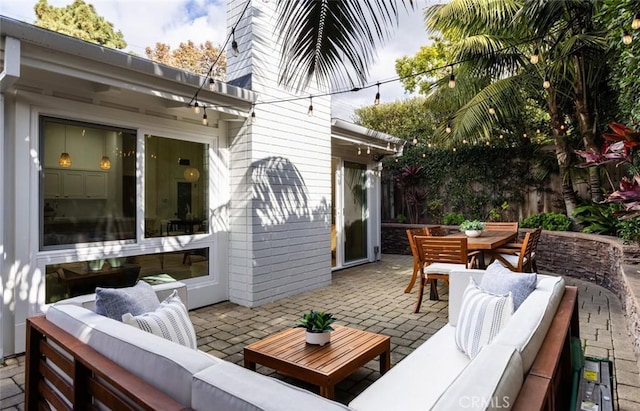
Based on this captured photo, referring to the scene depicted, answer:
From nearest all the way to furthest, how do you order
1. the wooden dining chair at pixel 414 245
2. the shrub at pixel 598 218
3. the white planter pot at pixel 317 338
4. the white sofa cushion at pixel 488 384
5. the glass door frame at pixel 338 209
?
the white sofa cushion at pixel 488 384, the white planter pot at pixel 317 338, the wooden dining chair at pixel 414 245, the shrub at pixel 598 218, the glass door frame at pixel 338 209

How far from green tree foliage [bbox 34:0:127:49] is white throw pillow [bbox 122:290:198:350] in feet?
57.7

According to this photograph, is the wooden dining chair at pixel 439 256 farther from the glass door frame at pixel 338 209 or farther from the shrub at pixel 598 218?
the shrub at pixel 598 218

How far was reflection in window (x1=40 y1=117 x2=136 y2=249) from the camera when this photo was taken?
3519 mm

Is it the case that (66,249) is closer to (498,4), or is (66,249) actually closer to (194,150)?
(194,150)

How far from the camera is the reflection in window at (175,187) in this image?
4.30 m

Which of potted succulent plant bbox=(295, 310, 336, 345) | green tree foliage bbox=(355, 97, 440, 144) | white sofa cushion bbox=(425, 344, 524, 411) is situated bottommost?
A: potted succulent plant bbox=(295, 310, 336, 345)

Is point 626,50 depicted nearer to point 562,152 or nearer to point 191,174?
point 562,152

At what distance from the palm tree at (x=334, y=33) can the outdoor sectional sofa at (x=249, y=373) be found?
143 centimetres

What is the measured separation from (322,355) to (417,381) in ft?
2.17

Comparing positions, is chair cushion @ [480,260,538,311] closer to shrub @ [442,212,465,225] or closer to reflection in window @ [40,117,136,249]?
reflection in window @ [40,117,136,249]

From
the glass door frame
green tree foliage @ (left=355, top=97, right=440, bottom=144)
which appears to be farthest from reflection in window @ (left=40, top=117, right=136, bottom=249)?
green tree foliage @ (left=355, top=97, right=440, bottom=144)

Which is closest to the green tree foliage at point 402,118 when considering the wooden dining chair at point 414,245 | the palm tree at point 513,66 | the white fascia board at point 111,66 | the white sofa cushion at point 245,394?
the palm tree at point 513,66

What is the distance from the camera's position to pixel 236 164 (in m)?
4.95

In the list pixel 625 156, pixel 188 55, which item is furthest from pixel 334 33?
pixel 188 55
